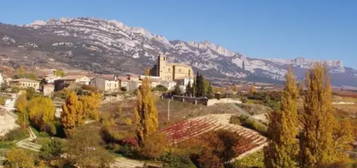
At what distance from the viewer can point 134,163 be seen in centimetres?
3753

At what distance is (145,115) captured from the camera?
40.3m

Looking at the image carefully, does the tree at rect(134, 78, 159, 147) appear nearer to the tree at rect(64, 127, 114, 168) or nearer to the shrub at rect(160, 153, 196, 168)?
the shrub at rect(160, 153, 196, 168)

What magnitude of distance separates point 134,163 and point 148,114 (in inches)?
178

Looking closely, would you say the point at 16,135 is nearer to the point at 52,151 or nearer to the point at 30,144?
the point at 30,144

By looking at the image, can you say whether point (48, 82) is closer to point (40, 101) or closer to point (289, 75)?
point (40, 101)

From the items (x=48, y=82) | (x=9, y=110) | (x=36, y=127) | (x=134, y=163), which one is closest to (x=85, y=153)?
(x=134, y=163)

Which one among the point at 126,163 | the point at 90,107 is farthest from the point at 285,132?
the point at 90,107

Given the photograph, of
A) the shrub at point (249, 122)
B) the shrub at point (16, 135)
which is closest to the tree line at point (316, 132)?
the shrub at point (249, 122)

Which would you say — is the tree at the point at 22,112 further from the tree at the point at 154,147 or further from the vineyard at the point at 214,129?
the tree at the point at 154,147

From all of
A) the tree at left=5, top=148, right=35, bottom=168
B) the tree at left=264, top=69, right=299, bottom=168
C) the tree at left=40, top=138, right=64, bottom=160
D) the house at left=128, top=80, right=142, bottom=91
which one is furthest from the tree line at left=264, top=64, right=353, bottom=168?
the house at left=128, top=80, right=142, bottom=91

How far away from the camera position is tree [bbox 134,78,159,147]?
131 feet

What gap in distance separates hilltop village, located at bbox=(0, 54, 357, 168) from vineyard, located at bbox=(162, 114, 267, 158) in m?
0.05

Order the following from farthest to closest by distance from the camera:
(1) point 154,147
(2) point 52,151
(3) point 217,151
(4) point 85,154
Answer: (1) point 154,147 < (2) point 52,151 < (3) point 217,151 < (4) point 85,154

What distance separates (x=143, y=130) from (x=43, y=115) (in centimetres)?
1464
